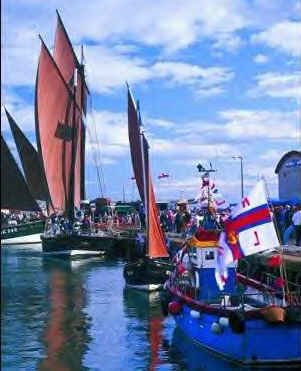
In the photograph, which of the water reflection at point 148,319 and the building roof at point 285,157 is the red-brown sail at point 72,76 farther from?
the water reflection at point 148,319

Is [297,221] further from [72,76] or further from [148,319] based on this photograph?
[72,76]

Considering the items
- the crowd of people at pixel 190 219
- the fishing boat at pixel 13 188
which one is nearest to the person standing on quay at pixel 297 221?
the crowd of people at pixel 190 219

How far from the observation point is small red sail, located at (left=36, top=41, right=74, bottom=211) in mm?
68125

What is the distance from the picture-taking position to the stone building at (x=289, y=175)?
49.5 m

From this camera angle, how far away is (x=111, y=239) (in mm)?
63781

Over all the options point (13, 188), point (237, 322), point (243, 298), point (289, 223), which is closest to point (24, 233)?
point (289, 223)

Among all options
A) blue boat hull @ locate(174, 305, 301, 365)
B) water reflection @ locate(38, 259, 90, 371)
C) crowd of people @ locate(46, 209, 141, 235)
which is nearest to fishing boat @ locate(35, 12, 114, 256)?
crowd of people @ locate(46, 209, 141, 235)

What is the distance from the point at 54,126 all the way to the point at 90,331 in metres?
46.3

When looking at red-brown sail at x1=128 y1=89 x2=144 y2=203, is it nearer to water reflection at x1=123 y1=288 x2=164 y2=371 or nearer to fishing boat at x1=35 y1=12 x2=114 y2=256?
water reflection at x1=123 y1=288 x2=164 y2=371

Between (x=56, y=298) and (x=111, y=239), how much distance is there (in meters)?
27.5

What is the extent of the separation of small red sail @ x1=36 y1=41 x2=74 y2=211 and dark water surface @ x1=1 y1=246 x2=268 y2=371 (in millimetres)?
24342

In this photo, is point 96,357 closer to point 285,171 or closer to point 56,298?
point 56,298

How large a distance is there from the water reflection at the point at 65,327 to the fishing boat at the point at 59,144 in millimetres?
22274

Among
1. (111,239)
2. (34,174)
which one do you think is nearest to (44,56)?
(34,174)
